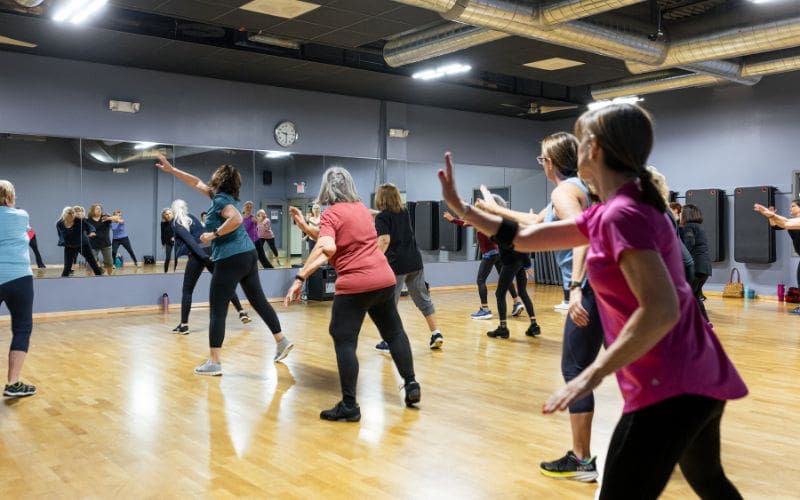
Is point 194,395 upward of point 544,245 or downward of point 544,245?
downward

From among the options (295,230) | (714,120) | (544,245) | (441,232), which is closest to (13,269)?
(544,245)

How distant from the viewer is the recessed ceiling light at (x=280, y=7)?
7.27m

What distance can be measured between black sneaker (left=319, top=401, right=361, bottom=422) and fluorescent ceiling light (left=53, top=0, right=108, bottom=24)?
4.64 meters

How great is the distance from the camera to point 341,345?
4.03m

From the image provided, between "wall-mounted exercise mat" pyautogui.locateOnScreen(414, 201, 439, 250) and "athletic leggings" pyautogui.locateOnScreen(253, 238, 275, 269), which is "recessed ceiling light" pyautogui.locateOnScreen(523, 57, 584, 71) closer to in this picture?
"wall-mounted exercise mat" pyautogui.locateOnScreen(414, 201, 439, 250)

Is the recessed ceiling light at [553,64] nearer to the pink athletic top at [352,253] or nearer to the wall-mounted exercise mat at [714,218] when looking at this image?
the wall-mounted exercise mat at [714,218]

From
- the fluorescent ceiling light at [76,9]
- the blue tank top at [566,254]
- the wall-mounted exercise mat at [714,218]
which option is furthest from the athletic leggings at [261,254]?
the blue tank top at [566,254]

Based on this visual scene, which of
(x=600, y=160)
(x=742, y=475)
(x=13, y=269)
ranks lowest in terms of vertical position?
(x=742, y=475)

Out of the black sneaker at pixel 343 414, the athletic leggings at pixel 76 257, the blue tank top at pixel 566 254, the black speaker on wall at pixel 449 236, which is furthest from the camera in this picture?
the black speaker on wall at pixel 449 236

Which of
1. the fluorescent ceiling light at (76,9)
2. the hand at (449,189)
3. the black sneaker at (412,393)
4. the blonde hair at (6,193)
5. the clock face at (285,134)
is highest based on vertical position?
the fluorescent ceiling light at (76,9)

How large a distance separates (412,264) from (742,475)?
11.0 ft

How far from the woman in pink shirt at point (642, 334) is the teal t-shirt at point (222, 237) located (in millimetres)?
3868

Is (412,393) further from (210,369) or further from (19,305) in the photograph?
(19,305)

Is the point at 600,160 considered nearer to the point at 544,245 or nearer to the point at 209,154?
the point at 544,245
